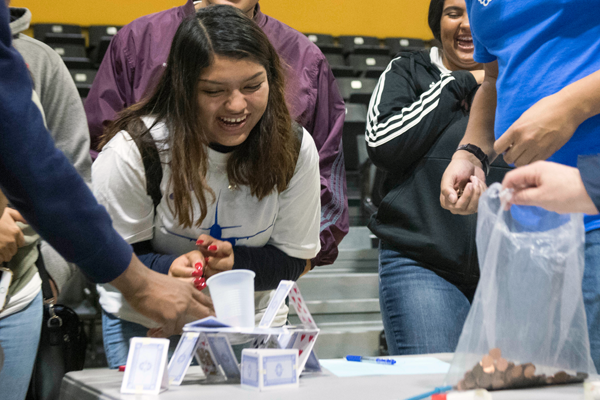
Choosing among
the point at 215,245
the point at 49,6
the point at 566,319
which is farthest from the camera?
the point at 49,6

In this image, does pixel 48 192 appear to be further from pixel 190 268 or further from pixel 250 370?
pixel 190 268

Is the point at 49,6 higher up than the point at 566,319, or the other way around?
the point at 566,319

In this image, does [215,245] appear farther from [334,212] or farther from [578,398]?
[578,398]

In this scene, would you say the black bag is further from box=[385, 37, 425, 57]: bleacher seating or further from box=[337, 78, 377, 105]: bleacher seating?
box=[385, 37, 425, 57]: bleacher seating

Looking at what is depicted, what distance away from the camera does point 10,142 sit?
71 cm

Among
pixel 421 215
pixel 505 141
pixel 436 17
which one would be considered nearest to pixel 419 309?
pixel 421 215

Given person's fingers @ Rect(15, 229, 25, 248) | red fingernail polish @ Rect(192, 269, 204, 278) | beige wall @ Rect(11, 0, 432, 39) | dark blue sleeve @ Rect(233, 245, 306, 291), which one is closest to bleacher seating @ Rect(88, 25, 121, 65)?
beige wall @ Rect(11, 0, 432, 39)

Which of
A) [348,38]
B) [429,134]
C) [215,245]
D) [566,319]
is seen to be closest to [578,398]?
[566,319]

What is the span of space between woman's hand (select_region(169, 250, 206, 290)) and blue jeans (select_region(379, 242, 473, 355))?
50 centimetres

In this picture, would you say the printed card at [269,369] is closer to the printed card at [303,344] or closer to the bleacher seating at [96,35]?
the printed card at [303,344]

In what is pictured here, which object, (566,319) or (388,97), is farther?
(388,97)

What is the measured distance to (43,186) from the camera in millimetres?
731

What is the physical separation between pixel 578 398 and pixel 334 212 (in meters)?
1.06

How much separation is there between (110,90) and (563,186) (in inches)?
53.0
